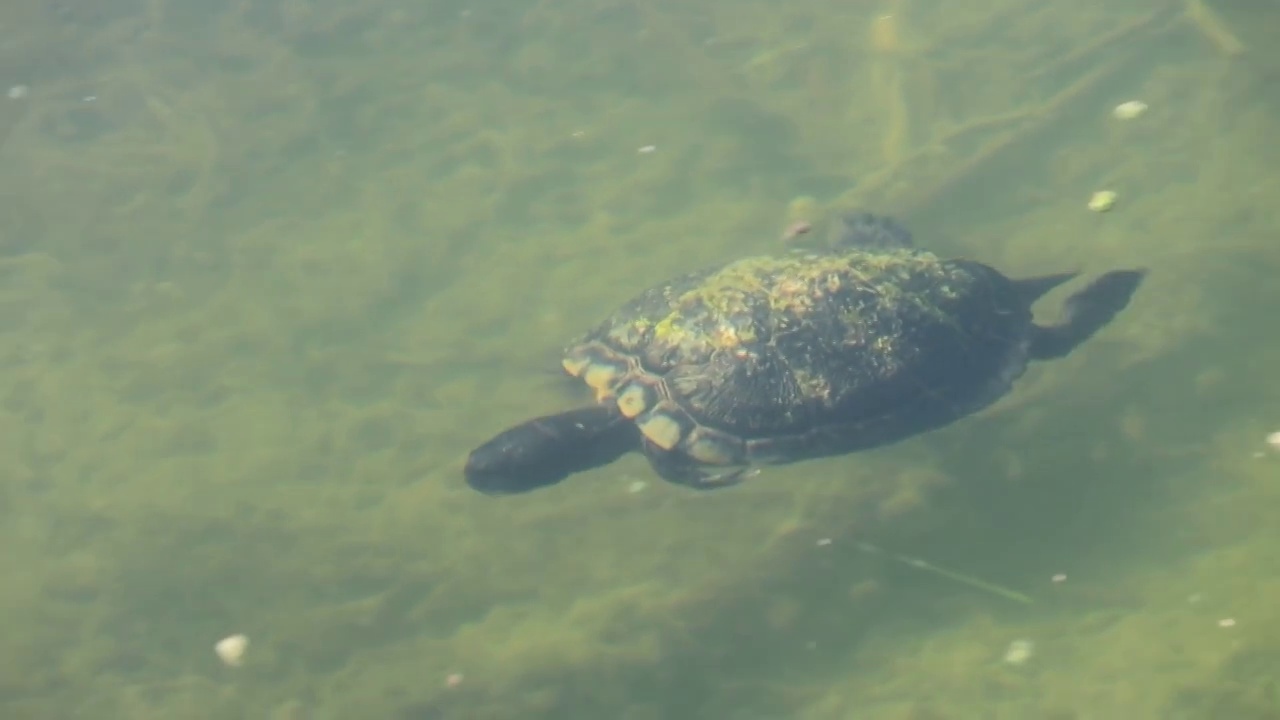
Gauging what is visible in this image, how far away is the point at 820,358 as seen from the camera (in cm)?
496

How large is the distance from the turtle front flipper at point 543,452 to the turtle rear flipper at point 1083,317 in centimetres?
200

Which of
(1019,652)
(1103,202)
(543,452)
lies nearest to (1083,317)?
(1103,202)

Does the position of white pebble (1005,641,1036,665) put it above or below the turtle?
below

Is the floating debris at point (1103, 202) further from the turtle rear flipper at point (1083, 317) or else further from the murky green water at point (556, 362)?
the turtle rear flipper at point (1083, 317)

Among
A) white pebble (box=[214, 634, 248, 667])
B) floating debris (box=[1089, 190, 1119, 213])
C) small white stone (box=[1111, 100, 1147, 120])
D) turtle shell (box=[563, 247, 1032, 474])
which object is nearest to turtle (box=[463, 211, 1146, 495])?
turtle shell (box=[563, 247, 1032, 474])

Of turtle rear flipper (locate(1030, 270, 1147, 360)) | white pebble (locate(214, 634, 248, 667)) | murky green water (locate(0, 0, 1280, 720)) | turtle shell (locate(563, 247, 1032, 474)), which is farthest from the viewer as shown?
turtle rear flipper (locate(1030, 270, 1147, 360))

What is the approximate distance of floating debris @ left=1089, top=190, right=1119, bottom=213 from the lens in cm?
634

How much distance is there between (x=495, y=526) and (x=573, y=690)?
1032mm

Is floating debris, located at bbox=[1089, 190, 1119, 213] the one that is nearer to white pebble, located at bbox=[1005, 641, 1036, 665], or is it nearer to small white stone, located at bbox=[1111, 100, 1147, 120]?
small white stone, located at bbox=[1111, 100, 1147, 120]

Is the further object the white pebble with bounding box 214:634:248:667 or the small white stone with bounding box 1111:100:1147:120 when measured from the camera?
the small white stone with bounding box 1111:100:1147:120

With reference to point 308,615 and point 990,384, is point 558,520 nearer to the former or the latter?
point 308,615

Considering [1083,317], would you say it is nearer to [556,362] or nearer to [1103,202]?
[1103,202]

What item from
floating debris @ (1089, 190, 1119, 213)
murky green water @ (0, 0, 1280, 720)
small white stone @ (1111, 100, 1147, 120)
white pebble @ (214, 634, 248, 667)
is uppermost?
small white stone @ (1111, 100, 1147, 120)

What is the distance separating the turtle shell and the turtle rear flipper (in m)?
0.11
